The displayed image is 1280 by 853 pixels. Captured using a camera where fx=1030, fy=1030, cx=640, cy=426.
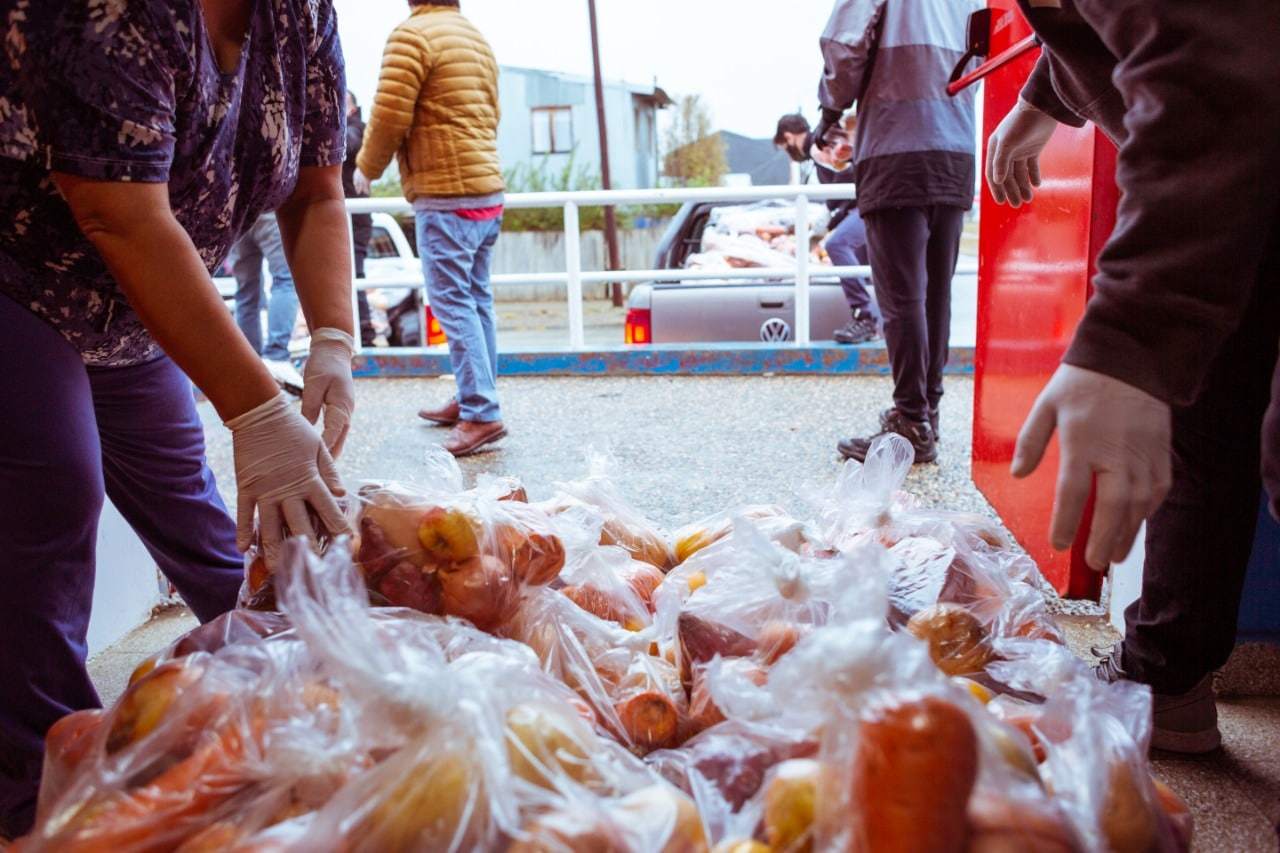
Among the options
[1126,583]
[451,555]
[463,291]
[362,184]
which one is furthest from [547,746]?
[362,184]

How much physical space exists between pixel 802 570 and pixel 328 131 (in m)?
1.08

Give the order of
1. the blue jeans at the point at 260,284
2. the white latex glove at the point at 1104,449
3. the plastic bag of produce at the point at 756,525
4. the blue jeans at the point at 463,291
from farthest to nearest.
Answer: the blue jeans at the point at 260,284, the blue jeans at the point at 463,291, the plastic bag of produce at the point at 756,525, the white latex glove at the point at 1104,449

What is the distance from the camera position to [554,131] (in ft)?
86.8

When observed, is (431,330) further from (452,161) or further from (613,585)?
(613,585)

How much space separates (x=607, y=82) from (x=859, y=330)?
22.1m

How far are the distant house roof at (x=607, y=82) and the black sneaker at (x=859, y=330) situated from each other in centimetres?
1959

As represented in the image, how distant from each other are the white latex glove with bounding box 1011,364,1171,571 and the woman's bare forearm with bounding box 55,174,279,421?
3.14 feet

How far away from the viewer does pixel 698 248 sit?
323 inches

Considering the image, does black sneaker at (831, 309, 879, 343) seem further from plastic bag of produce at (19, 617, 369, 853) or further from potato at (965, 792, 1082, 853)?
potato at (965, 792, 1082, 853)

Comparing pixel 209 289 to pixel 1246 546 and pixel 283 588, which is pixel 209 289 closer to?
pixel 283 588

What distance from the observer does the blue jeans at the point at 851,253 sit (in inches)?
257

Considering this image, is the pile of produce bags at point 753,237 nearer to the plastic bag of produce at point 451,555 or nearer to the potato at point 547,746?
the plastic bag of produce at point 451,555

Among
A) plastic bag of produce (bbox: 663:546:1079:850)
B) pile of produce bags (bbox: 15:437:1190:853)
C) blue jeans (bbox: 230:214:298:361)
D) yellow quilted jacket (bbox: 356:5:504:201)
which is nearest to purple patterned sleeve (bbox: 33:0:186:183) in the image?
pile of produce bags (bbox: 15:437:1190:853)

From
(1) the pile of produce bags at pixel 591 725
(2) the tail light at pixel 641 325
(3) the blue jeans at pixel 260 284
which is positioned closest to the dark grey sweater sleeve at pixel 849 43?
(1) the pile of produce bags at pixel 591 725
